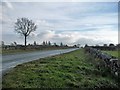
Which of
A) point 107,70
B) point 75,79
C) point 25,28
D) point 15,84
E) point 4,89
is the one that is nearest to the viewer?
point 4,89

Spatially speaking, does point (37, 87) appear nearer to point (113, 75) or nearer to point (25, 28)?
point (113, 75)

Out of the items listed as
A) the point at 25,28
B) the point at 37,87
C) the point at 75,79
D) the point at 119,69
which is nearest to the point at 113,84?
the point at 119,69

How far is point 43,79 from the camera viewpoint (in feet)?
41.2

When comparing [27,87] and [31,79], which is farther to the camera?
[31,79]

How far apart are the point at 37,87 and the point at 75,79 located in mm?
2696

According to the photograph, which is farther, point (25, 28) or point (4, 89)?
point (25, 28)

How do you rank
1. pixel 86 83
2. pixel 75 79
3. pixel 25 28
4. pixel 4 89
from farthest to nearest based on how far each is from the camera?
pixel 25 28
pixel 75 79
pixel 86 83
pixel 4 89

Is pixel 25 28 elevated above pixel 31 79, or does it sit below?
above

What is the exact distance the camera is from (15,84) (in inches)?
440

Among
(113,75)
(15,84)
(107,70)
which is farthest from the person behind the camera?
(107,70)

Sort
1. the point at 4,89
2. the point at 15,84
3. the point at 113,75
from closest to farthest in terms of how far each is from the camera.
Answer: the point at 4,89, the point at 15,84, the point at 113,75

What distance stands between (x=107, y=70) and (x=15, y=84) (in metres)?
6.79

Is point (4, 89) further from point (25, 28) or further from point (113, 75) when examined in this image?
point (25, 28)

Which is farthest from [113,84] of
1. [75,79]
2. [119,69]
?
[75,79]
